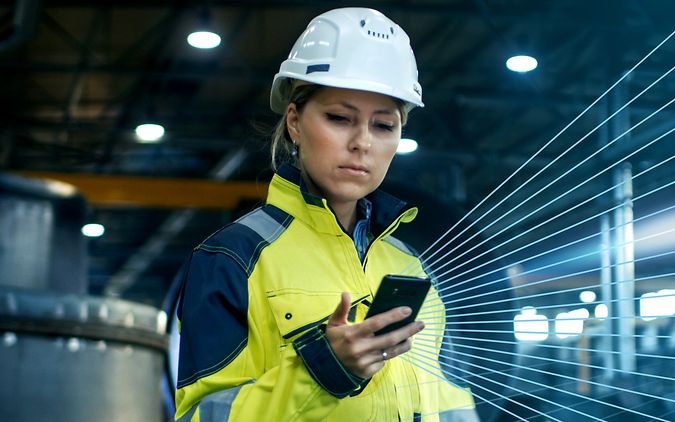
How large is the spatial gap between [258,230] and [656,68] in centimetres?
637

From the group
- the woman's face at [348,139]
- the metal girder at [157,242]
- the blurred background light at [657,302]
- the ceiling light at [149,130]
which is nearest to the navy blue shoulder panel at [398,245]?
the woman's face at [348,139]

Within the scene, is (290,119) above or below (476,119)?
below

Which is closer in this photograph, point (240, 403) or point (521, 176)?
point (240, 403)

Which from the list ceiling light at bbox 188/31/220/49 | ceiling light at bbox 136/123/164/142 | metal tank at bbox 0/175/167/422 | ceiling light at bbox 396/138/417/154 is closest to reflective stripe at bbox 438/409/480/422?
metal tank at bbox 0/175/167/422

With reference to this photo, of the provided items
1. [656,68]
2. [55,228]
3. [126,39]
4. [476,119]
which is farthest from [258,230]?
[476,119]

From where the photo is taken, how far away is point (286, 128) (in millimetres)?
1942

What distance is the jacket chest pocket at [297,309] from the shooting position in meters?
1.62

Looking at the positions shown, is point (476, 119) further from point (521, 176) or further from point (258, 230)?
point (258, 230)

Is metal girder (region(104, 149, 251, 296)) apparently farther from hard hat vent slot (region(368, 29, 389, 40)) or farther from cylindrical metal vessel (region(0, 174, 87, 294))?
hard hat vent slot (region(368, 29, 389, 40))

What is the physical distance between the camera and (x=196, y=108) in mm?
14078

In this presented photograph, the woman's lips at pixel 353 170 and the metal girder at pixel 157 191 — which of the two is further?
the metal girder at pixel 157 191

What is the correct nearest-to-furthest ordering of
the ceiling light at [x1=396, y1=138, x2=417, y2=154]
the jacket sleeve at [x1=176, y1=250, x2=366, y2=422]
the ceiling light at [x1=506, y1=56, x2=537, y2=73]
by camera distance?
the jacket sleeve at [x1=176, y1=250, x2=366, y2=422] → the ceiling light at [x1=506, y1=56, x2=537, y2=73] → the ceiling light at [x1=396, y1=138, x2=417, y2=154]

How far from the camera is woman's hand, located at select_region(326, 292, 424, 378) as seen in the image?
4.43ft

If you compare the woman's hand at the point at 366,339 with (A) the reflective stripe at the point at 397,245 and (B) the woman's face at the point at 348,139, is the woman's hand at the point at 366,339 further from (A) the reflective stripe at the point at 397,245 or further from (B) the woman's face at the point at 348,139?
(A) the reflective stripe at the point at 397,245
